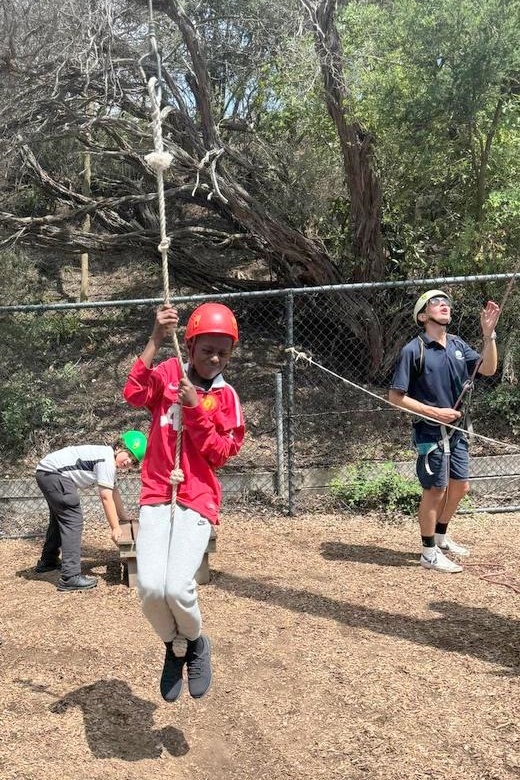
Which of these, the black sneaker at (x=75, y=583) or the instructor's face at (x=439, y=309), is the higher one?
the instructor's face at (x=439, y=309)

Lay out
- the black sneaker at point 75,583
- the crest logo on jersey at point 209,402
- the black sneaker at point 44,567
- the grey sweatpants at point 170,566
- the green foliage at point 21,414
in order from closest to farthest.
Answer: the grey sweatpants at point 170,566 → the crest logo on jersey at point 209,402 → the black sneaker at point 75,583 → the black sneaker at point 44,567 → the green foliage at point 21,414

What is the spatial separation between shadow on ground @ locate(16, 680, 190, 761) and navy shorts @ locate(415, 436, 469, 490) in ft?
Answer: 8.56

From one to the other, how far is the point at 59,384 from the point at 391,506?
4610mm

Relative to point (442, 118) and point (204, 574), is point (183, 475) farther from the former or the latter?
point (442, 118)

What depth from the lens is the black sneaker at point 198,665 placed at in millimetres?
3000

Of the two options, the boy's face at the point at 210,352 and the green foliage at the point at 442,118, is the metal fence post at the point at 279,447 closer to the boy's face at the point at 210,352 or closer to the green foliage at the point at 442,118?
the green foliage at the point at 442,118

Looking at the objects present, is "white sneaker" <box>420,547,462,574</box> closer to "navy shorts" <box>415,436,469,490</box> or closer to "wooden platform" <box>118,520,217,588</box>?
"navy shorts" <box>415,436,469,490</box>

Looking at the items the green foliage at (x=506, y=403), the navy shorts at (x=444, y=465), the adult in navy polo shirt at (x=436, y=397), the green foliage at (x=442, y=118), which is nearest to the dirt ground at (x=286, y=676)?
the adult in navy polo shirt at (x=436, y=397)

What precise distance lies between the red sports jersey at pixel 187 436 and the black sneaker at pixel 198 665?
553mm

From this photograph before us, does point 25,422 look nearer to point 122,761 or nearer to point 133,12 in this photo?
point 133,12

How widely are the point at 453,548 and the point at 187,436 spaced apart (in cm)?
330

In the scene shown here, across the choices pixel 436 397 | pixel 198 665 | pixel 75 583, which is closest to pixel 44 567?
pixel 75 583

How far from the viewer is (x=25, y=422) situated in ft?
26.4

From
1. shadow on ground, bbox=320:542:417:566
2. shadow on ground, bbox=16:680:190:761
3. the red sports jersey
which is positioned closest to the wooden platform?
shadow on ground, bbox=320:542:417:566
